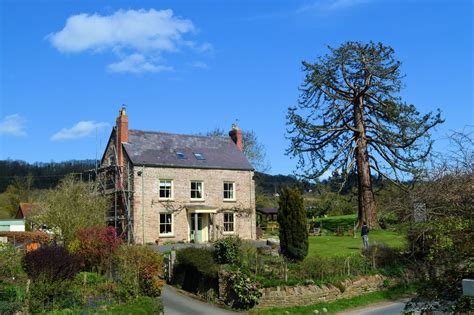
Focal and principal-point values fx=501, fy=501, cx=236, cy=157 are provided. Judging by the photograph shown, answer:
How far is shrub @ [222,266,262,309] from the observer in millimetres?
19172

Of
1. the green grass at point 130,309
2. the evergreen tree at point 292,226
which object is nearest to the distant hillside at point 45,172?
the evergreen tree at point 292,226

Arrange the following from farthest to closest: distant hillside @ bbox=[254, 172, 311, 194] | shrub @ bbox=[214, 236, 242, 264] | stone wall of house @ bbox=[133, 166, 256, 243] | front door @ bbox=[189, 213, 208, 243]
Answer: distant hillside @ bbox=[254, 172, 311, 194] → front door @ bbox=[189, 213, 208, 243] → stone wall of house @ bbox=[133, 166, 256, 243] → shrub @ bbox=[214, 236, 242, 264]

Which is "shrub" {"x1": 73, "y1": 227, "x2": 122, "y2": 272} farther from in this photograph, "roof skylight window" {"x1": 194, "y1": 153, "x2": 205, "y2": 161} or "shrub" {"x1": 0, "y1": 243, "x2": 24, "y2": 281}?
"roof skylight window" {"x1": 194, "y1": 153, "x2": 205, "y2": 161}

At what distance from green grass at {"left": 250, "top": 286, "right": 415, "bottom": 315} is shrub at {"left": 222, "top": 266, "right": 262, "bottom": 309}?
59 centimetres

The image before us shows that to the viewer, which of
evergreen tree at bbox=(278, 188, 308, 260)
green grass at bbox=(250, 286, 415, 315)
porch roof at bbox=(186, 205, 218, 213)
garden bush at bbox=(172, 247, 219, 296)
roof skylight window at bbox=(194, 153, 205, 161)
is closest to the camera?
green grass at bbox=(250, 286, 415, 315)

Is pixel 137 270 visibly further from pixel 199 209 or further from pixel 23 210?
pixel 23 210

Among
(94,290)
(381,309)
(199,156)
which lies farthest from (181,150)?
(381,309)

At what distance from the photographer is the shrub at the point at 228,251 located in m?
21.5

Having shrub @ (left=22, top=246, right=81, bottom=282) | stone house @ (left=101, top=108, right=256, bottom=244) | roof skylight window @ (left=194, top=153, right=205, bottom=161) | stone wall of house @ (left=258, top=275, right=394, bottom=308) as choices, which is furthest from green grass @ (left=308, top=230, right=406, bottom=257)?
shrub @ (left=22, top=246, right=81, bottom=282)

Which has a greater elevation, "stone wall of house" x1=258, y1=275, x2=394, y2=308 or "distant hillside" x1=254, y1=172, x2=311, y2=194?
"distant hillside" x1=254, y1=172, x2=311, y2=194

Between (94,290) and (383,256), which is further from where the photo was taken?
(383,256)

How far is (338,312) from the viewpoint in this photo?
18484mm

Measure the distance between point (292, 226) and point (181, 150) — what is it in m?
19.5

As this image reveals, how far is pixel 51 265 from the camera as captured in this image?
16656 millimetres
